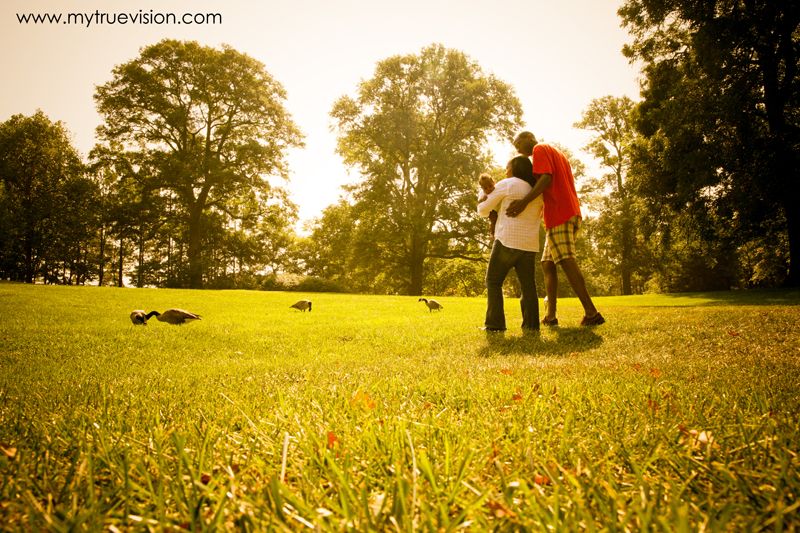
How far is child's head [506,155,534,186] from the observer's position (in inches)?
229

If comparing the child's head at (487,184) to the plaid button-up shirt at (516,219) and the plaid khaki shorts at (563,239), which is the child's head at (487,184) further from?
the plaid khaki shorts at (563,239)

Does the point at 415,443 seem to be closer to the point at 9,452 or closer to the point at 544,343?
the point at 9,452

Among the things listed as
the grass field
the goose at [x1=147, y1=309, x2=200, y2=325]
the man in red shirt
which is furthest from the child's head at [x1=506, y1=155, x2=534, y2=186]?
the goose at [x1=147, y1=309, x2=200, y2=325]

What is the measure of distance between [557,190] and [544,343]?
97.5 inches

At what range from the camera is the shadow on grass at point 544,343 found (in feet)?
13.7

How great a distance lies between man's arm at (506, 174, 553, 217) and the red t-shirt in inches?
6.3

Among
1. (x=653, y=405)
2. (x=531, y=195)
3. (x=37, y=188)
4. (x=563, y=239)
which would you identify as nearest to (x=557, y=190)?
(x=531, y=195)

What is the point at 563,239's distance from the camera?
578 cm

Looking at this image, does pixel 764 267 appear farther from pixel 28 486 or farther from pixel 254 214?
pixel 254 214

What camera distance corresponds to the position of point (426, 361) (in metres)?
3.83

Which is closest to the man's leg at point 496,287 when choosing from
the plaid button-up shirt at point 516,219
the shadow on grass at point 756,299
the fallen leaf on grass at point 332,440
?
the plaid button-up shirt at point 516,219

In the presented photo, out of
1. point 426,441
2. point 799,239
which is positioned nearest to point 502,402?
point 426,441

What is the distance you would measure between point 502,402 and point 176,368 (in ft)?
10.4

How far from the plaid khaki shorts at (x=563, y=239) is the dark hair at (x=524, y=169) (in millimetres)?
794
